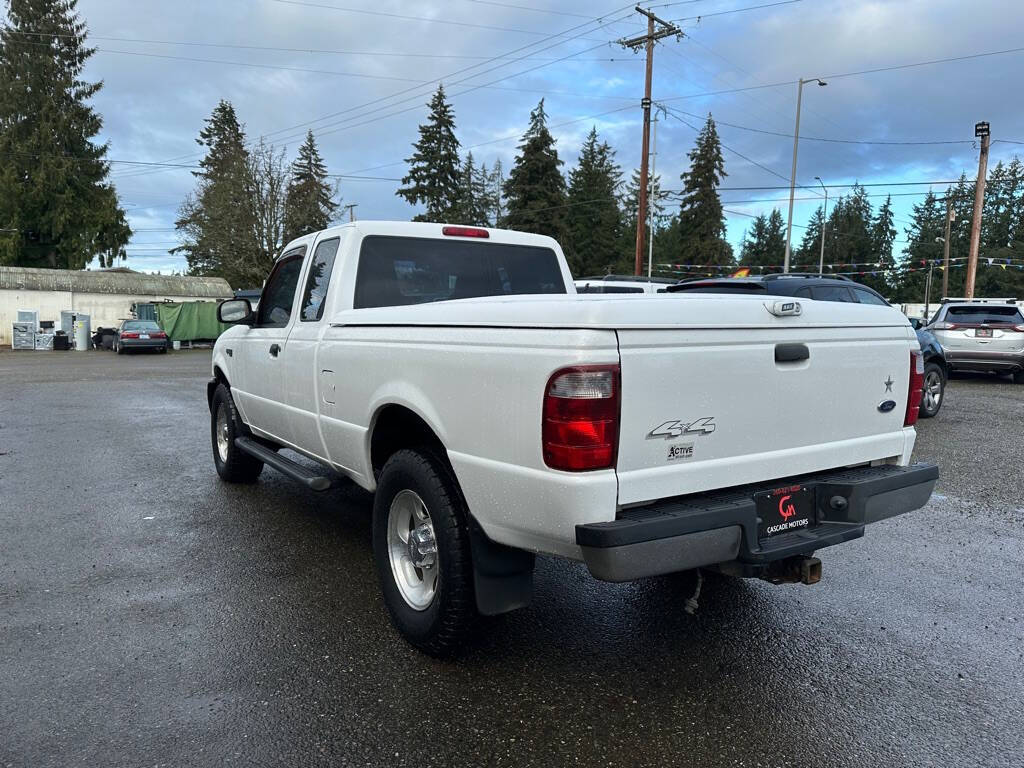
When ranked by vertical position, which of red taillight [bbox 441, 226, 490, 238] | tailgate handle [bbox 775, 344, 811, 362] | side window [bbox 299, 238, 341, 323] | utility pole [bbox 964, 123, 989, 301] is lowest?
tailgate handle [bbox 775, 344, 811, 362]

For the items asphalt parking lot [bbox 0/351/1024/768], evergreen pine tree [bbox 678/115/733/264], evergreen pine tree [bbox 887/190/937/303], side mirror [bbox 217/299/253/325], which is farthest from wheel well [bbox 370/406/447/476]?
evergreen pine tree [bbox 887/190/937/303]

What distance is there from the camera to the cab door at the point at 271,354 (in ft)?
15.9

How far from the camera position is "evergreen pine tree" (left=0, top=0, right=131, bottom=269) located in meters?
43.4

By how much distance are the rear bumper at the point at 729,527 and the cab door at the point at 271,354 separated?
2943mm

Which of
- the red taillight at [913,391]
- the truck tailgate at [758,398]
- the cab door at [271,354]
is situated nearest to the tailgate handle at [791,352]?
the truck tailgate at [758,398]

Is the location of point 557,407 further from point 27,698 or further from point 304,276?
point 304,276

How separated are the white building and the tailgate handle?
39576mm

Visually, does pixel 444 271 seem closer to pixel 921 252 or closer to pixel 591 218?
pixel 591 218

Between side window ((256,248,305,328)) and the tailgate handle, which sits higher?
side window ((256,248,305,328))

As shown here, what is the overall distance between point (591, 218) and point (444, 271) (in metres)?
61.8

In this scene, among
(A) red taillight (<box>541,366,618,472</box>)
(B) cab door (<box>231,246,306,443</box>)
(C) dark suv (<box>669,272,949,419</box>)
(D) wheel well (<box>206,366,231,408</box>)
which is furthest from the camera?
(C) dark suv (<box>669,272,949,419</box>)

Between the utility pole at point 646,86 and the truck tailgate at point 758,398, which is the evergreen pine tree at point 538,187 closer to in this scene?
the utility pole at point 646,86

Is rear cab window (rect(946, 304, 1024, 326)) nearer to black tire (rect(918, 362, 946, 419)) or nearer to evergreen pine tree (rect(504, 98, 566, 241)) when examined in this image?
black tire (rect(918, 362, 946, 419))

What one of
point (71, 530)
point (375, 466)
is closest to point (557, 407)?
point (375, 466)
